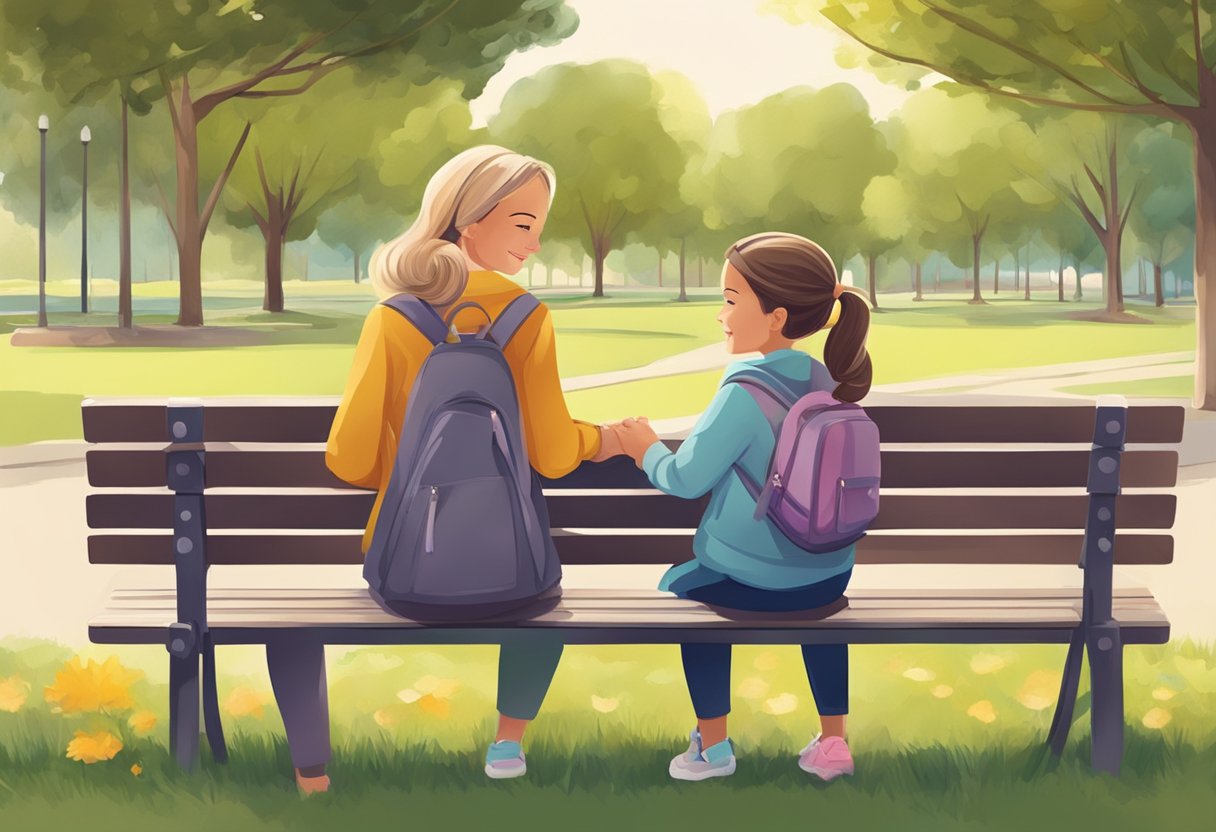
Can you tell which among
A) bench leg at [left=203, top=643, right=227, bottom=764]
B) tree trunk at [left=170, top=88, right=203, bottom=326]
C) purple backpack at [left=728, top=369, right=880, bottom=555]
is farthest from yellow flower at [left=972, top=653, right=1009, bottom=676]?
tree trunk at [left=170, top=88, right=203, bottom=326]

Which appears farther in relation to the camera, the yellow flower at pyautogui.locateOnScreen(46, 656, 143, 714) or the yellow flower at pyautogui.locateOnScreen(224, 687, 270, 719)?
the yellow flower at pyautogui.locateOnScreen(46, 656, 143, 714)

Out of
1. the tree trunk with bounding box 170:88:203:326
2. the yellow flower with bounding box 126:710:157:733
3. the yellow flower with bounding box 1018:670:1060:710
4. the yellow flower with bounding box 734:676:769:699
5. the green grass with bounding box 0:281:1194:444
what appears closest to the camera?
the yellow flower with bounding box 126:710:157:733

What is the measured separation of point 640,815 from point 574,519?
2.46 feet

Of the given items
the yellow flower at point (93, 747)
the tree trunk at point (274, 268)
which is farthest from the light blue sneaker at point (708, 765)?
the tree trunk at point (274, 268)

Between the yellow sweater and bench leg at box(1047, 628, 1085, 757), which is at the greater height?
the yellow sweater

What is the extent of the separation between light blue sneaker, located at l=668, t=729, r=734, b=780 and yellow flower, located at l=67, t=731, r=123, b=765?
1467 mm

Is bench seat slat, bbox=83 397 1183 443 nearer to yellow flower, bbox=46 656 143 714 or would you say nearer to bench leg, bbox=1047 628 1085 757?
bench leg, bbox=1047 628 1085 757

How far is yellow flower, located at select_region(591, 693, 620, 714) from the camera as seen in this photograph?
15.6ft

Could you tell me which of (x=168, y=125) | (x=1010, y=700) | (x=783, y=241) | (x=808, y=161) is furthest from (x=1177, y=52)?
(x=808, y=161)

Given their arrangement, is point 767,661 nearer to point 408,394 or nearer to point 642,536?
point 642,536

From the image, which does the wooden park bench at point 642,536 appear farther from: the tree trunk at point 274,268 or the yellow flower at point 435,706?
the tree trunk at point 274,268

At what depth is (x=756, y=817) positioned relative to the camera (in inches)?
146

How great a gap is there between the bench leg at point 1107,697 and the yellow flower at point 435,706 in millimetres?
1816

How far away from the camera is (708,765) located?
3967mm
